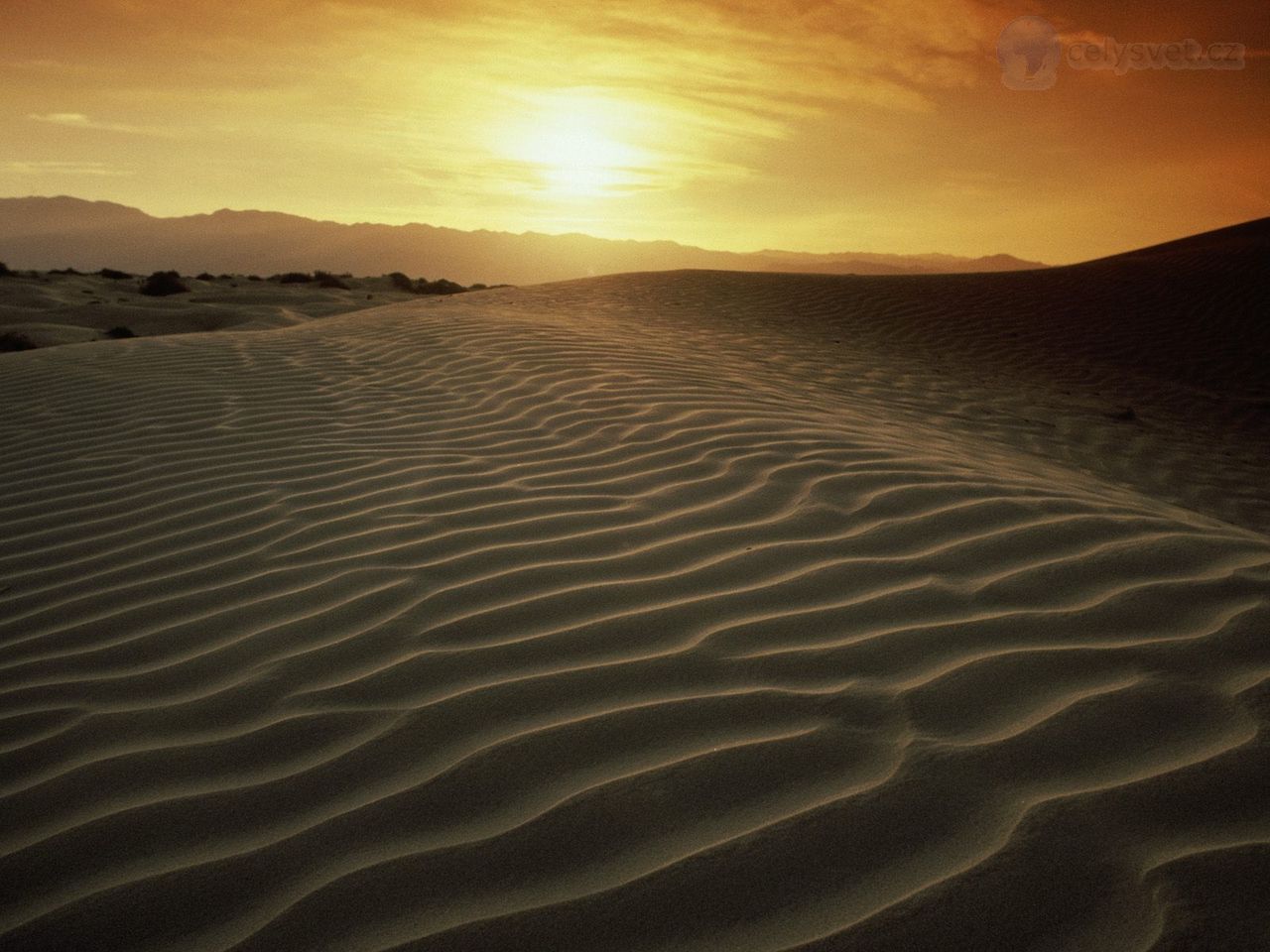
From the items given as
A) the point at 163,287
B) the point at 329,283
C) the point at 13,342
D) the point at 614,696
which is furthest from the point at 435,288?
the point at 614,696

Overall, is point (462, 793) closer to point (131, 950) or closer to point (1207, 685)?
point (131, 950)

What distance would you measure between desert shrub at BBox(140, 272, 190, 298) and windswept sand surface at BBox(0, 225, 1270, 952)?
14.4 metres

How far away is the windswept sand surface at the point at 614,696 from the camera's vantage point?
4.18 ft

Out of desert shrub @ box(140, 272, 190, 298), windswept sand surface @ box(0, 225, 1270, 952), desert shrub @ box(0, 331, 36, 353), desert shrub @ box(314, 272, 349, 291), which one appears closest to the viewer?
windswept sand surface @ box(0, 225, 1270, 952)

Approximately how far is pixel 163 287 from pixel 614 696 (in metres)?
18.6

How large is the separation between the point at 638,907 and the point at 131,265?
18197cm

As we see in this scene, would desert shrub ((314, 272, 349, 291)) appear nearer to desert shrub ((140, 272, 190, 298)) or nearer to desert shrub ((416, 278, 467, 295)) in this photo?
desert shrub ((416, 278, 467, 295))

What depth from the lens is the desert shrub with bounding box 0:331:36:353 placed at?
30.5 feet

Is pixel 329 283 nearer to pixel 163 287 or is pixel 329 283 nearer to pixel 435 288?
pixel 435 288

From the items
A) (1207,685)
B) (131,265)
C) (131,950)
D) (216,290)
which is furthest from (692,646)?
(131,265)

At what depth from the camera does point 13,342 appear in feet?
30.8

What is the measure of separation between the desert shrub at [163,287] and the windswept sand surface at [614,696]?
1442 centimetres

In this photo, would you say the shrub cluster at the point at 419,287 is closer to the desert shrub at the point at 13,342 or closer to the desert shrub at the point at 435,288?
the desert shrub at the point at 435,288

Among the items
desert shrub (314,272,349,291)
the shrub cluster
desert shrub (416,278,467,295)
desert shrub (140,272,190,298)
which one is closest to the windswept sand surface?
desert shrub (140,272,190,298)
